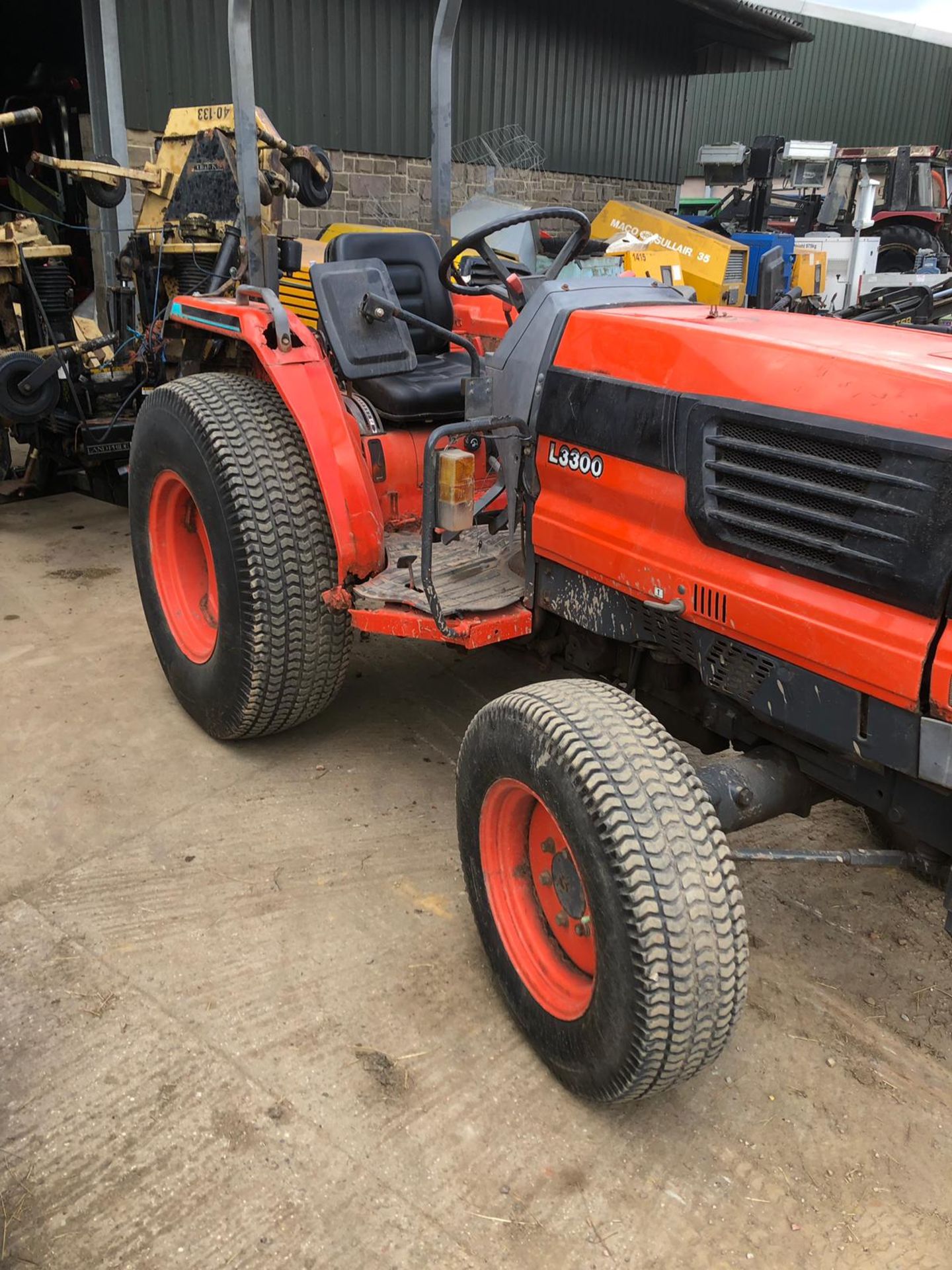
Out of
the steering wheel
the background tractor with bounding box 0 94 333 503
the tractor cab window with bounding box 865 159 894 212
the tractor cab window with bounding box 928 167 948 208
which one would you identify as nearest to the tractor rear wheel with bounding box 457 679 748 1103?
the steering wheel

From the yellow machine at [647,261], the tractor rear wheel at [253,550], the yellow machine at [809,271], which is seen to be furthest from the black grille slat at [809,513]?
the yellow machine at [809,271]

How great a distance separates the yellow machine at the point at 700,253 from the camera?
7945mm

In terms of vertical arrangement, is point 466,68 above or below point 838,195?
above

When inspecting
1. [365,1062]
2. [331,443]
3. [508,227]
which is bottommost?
[365,1062]

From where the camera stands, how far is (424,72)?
8719 mm

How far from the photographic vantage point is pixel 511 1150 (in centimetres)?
178

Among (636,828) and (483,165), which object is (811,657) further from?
(483,165)

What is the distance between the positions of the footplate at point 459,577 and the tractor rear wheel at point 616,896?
0.53m

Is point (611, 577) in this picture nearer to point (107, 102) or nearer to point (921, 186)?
point (107, 102)

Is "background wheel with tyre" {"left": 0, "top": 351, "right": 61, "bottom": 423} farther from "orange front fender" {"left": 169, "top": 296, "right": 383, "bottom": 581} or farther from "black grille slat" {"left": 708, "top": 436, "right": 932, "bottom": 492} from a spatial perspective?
"black grille slat" {"left": 708, "top": 436, "right": 932, "bottom": 492}

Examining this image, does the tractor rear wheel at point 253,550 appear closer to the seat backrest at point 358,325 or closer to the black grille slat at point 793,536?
the seat backrest at point 358,325

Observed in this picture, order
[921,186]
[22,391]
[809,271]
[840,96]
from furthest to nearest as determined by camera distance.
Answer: [840,96] → [921,186] → [809,271] → [22,391]

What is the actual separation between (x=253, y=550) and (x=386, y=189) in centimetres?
732

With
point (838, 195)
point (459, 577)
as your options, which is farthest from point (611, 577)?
point (838, 195)
